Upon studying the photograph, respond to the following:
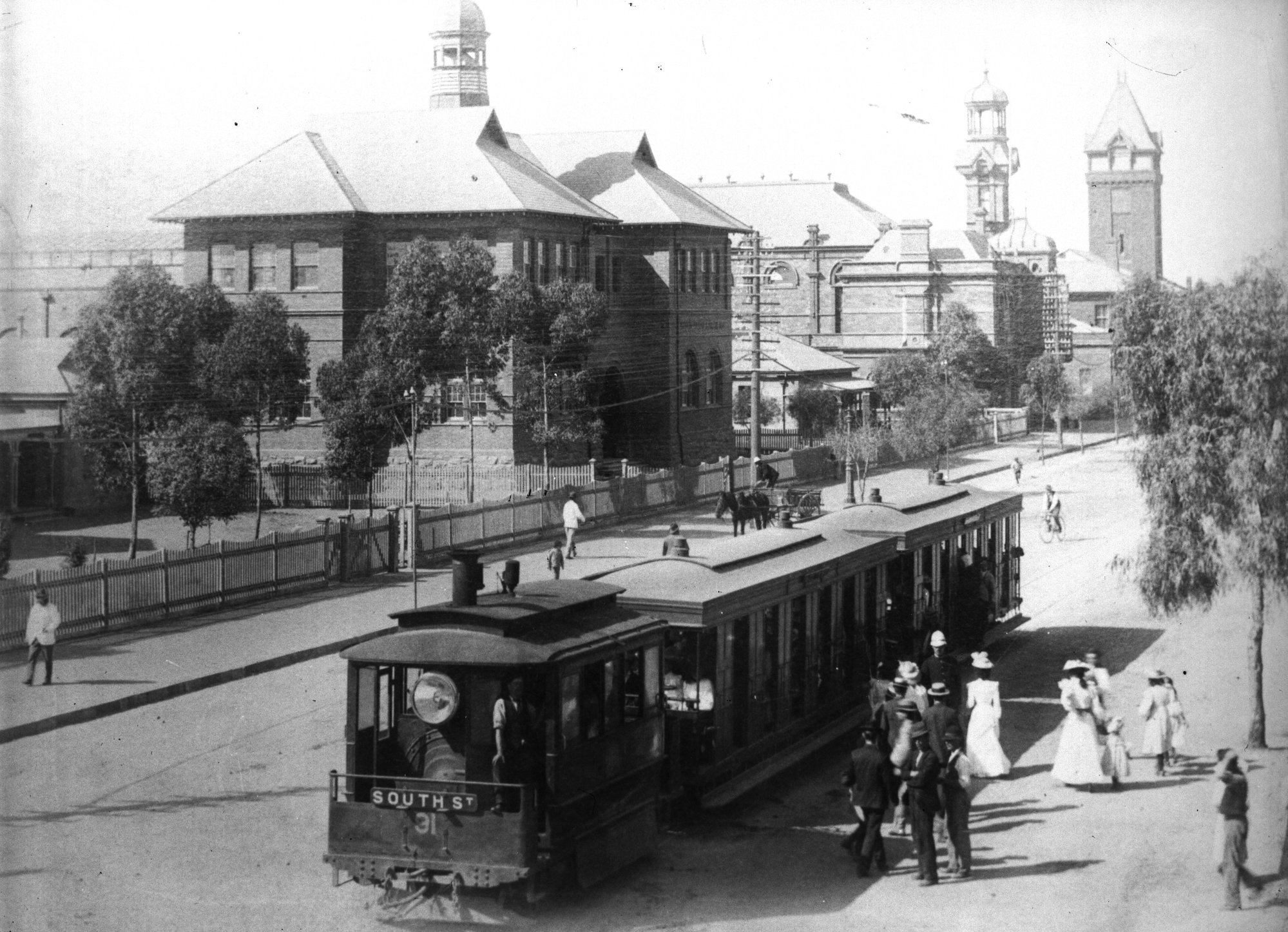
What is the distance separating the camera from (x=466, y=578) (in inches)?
465

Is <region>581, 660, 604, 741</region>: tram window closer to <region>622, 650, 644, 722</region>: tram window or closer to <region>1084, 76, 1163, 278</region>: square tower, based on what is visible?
<region>622, 650, 644, 722</region>: tram window

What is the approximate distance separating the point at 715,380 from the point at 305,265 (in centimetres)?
1854

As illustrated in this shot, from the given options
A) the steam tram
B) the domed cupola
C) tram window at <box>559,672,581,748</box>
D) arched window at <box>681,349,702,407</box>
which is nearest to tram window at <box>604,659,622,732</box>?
the steam tram

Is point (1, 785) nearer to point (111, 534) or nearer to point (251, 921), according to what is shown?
point (251, 921)

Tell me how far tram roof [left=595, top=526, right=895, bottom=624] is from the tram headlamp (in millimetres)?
2980

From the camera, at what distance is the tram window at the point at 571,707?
36.7 ft

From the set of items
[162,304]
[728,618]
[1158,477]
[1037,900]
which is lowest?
[1037,900]

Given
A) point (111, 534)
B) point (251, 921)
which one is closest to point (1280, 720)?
point (251, 921)

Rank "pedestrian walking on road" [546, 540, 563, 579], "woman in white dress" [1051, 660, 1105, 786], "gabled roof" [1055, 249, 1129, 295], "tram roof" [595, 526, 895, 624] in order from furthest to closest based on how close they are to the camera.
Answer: "gabled roof" [1055, 249, 1129, 295]
"pedestrian walking on road" [546, 540, 563, 579]
"woman in white dress" [1051, 660, 1105, 786]
"tram roof" [595, 526, 895, 624]

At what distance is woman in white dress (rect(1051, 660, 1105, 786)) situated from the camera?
583 inches

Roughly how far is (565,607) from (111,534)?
25.7 m

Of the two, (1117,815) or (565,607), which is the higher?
(565,607)

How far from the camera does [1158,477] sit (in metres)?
15.8

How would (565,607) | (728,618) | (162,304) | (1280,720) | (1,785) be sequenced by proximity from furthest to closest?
(162,304) < (1280,720) < (1,785) < (728,618) < (565,607)
